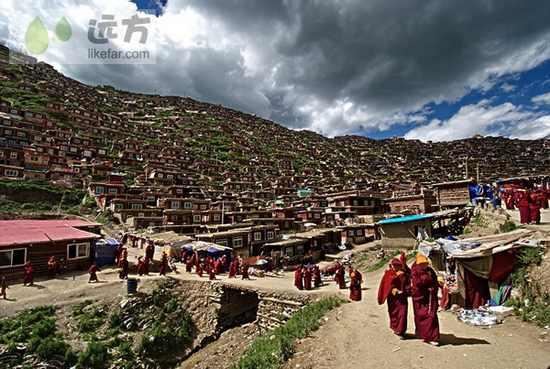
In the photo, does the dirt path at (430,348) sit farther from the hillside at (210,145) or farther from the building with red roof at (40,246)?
the hillside at (210,145)

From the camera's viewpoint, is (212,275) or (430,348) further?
(212,275)

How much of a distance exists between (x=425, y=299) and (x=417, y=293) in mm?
224

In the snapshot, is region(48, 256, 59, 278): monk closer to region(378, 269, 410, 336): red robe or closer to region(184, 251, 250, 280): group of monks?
region(184, 251, 250, 280): group of monks

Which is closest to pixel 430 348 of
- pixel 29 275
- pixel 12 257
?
pixel 29 275

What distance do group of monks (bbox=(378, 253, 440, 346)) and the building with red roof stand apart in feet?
73.3

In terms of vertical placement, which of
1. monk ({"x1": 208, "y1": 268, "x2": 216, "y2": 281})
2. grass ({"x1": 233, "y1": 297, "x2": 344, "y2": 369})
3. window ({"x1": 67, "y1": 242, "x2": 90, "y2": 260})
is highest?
window ({"x1": 67, "y1": 242, "x2": 90, "y2": 260})

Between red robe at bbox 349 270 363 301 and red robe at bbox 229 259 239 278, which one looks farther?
red robe at bbox 229 259 239 278

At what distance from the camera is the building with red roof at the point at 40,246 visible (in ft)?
59.0

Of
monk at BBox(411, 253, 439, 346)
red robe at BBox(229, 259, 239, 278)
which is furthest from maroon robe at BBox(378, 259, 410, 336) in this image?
red robe at BBox(229, 259, 239, 278)

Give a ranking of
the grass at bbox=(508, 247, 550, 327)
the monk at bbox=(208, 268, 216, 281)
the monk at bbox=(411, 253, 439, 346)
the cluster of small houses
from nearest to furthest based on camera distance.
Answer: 1. the monk at bbox=(411, 253, 439, 346)
2. the grass at bbox=(508, 247, 550, 327)
3. the monk at bbox=(208, 268, 216, 281)
4. the cluster of small houses

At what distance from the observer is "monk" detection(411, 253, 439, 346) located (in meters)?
6.77

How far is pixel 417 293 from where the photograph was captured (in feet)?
22.5

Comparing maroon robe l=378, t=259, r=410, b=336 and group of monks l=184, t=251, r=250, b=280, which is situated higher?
maroon robe l=378, t=259, r=410, b=336

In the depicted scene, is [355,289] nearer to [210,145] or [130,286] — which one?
[130,286]
